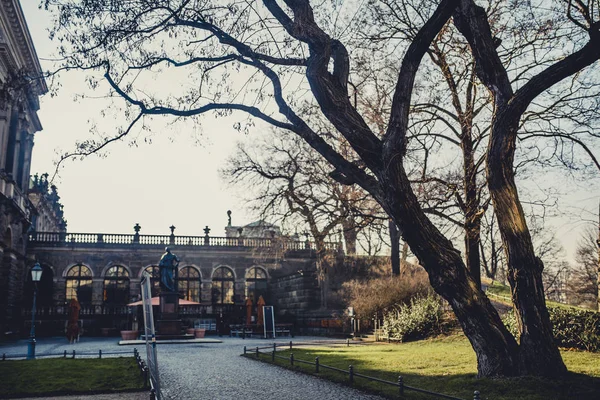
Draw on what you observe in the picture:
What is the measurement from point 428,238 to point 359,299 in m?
16.4

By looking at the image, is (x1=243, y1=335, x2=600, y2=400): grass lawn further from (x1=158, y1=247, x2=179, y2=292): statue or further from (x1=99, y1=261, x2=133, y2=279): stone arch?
(x1=99, y1=261, x2=133, y2=279): stone arch

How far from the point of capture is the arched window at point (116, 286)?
4153 cm

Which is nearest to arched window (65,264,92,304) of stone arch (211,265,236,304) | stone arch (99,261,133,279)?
stone arch (99,261,133,279)

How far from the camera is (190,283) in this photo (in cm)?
4381

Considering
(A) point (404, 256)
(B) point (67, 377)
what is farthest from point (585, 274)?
(B) point (67, 377)

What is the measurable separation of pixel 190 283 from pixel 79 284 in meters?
7.95

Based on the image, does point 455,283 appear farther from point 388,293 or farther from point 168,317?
point 168,317

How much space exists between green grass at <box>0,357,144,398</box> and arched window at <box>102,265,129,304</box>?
27.0 meters

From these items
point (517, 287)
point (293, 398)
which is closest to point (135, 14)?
point (293, 398)

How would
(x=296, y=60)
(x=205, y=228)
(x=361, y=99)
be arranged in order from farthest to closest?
(x=205, y=228), (x=361, y=99), (x=296, y=60)

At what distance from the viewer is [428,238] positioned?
9727 millimetres

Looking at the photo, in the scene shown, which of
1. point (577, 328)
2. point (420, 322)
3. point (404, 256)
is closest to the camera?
point (577, 328)

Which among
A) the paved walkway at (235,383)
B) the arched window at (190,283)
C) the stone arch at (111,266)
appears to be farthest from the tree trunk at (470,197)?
the stone arch at (111,266)

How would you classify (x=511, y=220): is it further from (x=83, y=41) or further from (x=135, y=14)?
(x=83, y=41)
